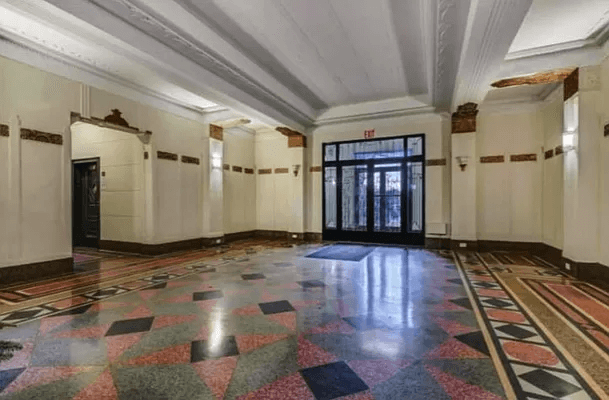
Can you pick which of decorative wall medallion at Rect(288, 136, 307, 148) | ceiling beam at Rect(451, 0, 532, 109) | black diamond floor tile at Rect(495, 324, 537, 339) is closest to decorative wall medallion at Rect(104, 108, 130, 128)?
decorative wall medallion at Rect(288, 136, 307, 148)

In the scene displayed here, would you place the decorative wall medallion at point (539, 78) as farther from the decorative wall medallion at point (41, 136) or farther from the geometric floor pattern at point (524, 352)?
the decorative wall medallion at point (41, 136)

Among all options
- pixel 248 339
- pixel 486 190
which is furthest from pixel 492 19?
pixel 486 190

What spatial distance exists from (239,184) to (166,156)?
2679 millimetres

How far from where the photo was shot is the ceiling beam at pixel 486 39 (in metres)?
3.22

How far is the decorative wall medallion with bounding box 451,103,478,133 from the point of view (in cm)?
679

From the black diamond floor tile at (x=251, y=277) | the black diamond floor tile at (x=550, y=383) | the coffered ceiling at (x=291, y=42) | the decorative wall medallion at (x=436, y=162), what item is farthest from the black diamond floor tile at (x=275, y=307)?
the decorative wall medallion at (x=436, y=162)

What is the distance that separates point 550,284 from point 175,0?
18.8ft

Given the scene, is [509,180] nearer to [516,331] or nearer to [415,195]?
[415,195]

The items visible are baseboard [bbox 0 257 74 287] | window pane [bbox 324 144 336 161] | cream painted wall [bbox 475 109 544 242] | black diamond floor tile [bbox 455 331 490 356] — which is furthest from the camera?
window pane [bbox 324 144 336 161]

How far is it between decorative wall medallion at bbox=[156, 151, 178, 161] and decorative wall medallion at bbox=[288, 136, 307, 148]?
3.12m

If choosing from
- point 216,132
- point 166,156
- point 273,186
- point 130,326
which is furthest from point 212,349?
point 273,186

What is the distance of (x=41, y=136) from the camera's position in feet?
15.1

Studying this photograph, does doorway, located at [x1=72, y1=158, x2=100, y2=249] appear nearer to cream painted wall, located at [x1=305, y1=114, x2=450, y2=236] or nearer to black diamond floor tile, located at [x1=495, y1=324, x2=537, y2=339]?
cream painted wall, located at [x1=305, y1=114, x2=450, y2=236]

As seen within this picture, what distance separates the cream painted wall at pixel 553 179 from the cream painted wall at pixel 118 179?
789 cm
